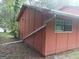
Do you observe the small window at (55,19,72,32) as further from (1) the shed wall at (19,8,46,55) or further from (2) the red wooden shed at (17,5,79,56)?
(1) the shed wall at (19,8,46,55)

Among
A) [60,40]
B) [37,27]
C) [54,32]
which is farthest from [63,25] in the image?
[37,27]

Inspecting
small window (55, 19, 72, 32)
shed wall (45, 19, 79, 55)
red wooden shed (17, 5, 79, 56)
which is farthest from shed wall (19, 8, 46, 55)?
small window (55, 19, 72, 32)

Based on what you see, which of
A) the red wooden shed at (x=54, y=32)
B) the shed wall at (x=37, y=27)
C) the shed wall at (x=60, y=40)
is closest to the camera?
the red wooden shed at (x=54, y=32)

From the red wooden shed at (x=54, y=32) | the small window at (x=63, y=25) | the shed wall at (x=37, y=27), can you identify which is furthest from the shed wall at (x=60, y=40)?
the shed wall at (x=37, y=27)

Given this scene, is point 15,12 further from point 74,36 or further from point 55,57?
point 55,57

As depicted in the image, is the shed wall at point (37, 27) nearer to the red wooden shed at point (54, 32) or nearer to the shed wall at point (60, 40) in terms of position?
the red wooden shed at point (54, 32)

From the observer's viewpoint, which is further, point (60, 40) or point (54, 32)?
point (60, 40)

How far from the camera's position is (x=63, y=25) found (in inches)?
402

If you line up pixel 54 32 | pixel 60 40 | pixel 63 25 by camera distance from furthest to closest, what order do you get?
pixel 63 25 < pixel 60 40 < pixel 54 32

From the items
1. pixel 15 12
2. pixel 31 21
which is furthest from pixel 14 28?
pixel 31 21

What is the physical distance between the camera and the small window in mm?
9885

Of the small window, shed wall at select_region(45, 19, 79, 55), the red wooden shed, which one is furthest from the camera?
the small window

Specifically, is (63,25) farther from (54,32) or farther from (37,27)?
(37,27)

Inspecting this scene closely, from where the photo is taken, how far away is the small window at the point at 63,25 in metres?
9.89
